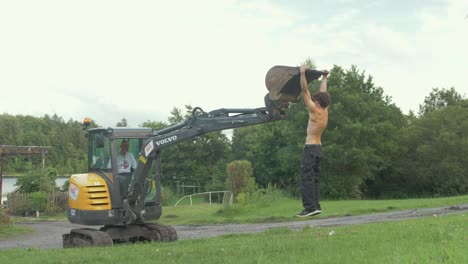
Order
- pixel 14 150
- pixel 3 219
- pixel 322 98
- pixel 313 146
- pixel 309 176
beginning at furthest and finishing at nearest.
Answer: pixel 14 150 → pixel 3 219 → pixel 309 176 → pixel 313 146 → pixel 322 98

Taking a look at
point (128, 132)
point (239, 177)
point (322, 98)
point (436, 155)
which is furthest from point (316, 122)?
point (436, 155)

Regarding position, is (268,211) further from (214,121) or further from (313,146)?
(313,146)

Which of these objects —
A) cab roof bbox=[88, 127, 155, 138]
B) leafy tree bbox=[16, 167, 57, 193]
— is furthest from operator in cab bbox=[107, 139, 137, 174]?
leafy tree bbox=[16, 167, 57, 193]

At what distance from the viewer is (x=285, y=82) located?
717 cm

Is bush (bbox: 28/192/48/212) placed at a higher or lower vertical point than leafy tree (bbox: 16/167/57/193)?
lower

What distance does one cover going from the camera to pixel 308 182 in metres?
7.08

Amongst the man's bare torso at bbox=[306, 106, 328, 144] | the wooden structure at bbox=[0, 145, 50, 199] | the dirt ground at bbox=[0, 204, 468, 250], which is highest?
the wooden structure at bbox=[0, 145, 50, 199]

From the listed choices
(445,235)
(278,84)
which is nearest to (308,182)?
(278,84)

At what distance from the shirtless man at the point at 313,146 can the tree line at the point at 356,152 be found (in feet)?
111

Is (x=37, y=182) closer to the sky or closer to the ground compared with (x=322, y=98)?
closer to the sky

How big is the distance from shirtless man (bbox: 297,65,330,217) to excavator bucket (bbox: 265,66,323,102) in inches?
6.3

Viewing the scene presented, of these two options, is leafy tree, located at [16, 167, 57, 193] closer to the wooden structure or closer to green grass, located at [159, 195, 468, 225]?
the wooden structure

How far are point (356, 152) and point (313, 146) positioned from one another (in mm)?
40939

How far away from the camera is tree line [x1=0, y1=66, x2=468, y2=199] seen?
47.8 meters
